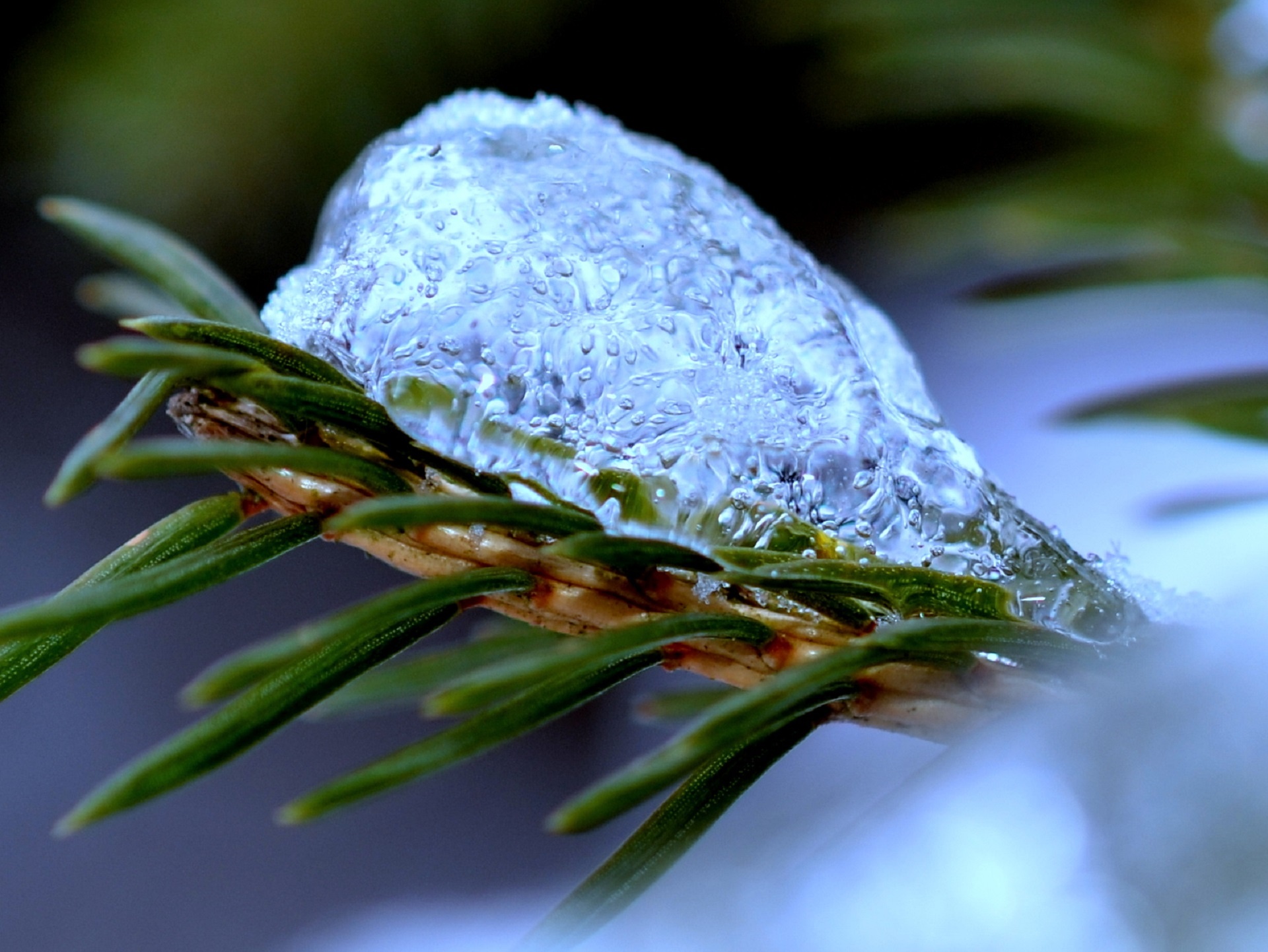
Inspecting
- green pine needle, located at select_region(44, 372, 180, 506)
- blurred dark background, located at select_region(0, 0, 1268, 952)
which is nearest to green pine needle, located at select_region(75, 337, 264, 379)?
green pine needle, located at select_region(44, 372, 180, 506)

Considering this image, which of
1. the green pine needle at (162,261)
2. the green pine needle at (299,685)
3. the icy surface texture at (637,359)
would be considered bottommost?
the green pine needle at (299,685)

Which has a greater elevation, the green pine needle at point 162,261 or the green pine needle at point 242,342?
the green pine needle at point 162,261

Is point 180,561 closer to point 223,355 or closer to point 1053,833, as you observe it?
point 223,355

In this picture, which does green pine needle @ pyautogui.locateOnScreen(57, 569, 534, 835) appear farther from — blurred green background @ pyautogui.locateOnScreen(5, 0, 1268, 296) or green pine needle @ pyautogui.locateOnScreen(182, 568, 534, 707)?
blurred green background @ pyautogui.locateOnScreen(5, 0, 1268, 296)

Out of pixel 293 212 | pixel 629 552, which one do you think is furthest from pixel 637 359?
pixel 293 212

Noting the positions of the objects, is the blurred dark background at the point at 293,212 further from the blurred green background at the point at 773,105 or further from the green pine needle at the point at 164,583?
the green pine needle at the point at 164,583

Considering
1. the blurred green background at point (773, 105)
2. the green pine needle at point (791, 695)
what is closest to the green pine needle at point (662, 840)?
the green pine needle at point (791, 695)

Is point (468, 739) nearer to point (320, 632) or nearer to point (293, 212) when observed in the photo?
point (320, 632)
